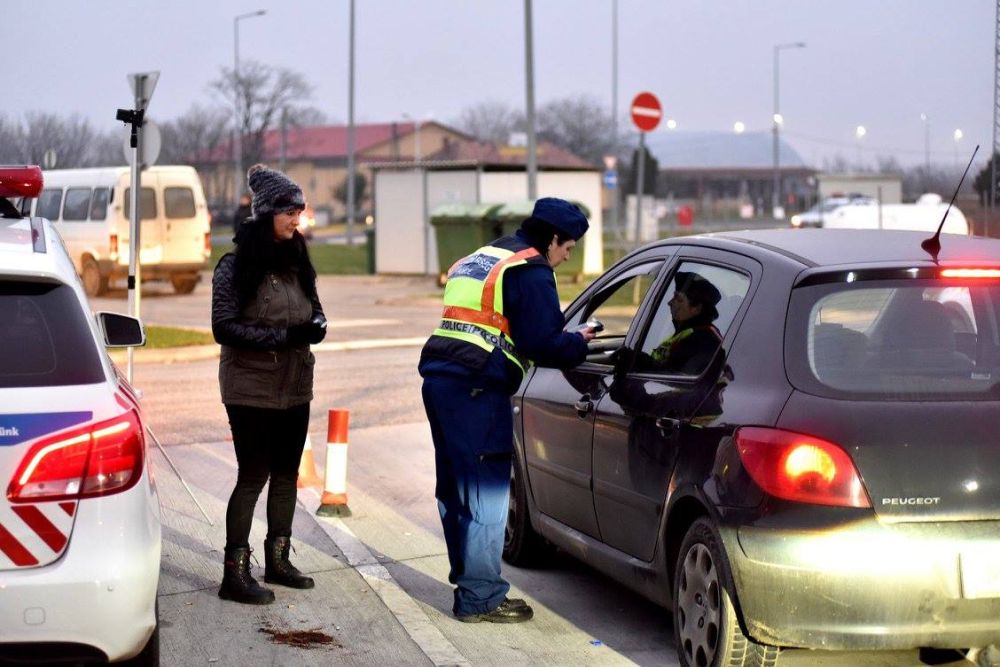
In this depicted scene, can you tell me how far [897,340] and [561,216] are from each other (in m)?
1.59

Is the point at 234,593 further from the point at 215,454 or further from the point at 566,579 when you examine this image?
the point at 215,454

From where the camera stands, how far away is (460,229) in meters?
31.3

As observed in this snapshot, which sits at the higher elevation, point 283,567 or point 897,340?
point 897,340

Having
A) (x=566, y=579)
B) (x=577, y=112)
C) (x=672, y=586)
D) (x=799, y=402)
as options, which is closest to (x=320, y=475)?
(x=566, y=579)

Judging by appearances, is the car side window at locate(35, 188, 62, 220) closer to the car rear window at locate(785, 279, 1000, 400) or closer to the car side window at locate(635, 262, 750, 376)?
the car side window at locate(635, 262, 750, 376)

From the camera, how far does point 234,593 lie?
670 cm

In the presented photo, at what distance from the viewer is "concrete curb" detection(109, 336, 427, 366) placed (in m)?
18.5

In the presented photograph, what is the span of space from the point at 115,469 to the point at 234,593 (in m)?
2.42

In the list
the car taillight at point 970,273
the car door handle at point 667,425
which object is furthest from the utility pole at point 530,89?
the car taillight at point 970,273

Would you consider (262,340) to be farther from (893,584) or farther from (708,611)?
(893,584)

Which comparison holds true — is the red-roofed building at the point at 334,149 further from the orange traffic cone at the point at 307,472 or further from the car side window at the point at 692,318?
the car side window at the point at 692,318

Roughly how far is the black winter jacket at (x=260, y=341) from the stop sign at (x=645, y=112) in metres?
16.6

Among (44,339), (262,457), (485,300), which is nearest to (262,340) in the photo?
(262,457)

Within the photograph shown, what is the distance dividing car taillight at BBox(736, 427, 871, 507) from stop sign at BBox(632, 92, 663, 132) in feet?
59.9
